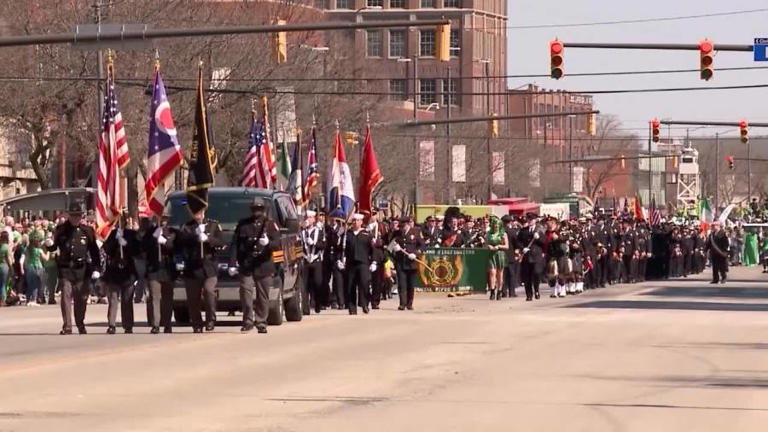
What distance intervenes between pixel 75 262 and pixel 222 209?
9.40ft

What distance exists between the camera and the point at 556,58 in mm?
39000

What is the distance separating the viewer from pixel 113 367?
19344 millimetres

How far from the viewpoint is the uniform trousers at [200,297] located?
2600 cm

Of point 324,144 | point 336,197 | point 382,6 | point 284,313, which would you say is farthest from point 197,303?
point 382,6

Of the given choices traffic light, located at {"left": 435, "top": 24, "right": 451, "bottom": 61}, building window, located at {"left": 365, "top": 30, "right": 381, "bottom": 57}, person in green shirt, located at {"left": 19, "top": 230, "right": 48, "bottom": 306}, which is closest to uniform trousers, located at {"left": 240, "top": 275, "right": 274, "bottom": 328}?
traffic light, located at {"left": 435, "top": 24, "right": 451, "bottom": 61}

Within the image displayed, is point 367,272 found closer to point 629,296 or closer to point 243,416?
point 629,296

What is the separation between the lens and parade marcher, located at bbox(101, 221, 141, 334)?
2631 cm

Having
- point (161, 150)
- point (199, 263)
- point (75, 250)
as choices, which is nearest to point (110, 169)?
point (161, 150)

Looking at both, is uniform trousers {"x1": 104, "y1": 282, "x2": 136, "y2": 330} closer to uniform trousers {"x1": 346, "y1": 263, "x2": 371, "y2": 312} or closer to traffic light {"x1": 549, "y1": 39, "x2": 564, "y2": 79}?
uniform trousers {"x1": 346, "y1": 263, "x2": 371, "y2": 312}

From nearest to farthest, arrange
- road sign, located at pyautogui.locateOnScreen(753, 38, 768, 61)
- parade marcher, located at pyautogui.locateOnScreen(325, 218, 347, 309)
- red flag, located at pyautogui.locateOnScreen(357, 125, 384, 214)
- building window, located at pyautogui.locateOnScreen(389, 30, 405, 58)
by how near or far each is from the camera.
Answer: parade marcher, located at pyautogui.locateOnScreen(325, 218, 347, 309), road sign, located at pyautogui.locateOnScreen(753, 38, 768, 61), red flag, located at pyautogui.locateOnScreen(357, 125, 384, 214), building window, located at pyautogui.locateOnScreen(389, 30, 405, 58)

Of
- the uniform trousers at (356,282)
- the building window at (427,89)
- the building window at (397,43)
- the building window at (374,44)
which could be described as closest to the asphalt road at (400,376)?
the uniform trousers at (356,282)

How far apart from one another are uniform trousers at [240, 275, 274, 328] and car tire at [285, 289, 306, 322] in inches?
112

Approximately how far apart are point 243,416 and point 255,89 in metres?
44.4

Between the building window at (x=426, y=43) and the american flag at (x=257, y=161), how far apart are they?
8774cm
